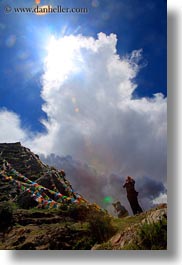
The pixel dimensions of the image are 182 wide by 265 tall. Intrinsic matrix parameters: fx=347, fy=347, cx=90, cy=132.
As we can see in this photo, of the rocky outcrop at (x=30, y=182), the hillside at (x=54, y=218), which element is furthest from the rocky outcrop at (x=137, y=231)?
the rocky outcrop at (x=30, y=182)

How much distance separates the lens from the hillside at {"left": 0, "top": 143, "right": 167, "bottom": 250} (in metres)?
3.52

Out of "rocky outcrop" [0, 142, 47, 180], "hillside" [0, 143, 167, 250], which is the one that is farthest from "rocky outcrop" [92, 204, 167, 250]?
"rocky outcrop" [0, 142, 47, 180]

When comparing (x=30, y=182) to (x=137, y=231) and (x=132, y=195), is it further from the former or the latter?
(x=137, y=231)

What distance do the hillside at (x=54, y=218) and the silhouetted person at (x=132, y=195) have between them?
86 millimetres

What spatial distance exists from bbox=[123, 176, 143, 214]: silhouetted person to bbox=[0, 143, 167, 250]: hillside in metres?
0.09

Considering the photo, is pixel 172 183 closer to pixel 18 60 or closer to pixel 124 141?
pixel 124 141

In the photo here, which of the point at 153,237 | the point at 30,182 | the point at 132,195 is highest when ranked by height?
the point at 30,182

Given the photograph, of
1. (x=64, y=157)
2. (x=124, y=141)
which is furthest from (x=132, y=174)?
(x=64, y=157)

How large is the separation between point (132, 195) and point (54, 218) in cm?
85

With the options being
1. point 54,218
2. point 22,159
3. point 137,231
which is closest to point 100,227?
point 137,231

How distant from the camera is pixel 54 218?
3.66m

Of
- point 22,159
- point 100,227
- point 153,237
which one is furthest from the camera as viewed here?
point 22,159

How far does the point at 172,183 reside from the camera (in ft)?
11.7

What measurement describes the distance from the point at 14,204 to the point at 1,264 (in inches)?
23.7
